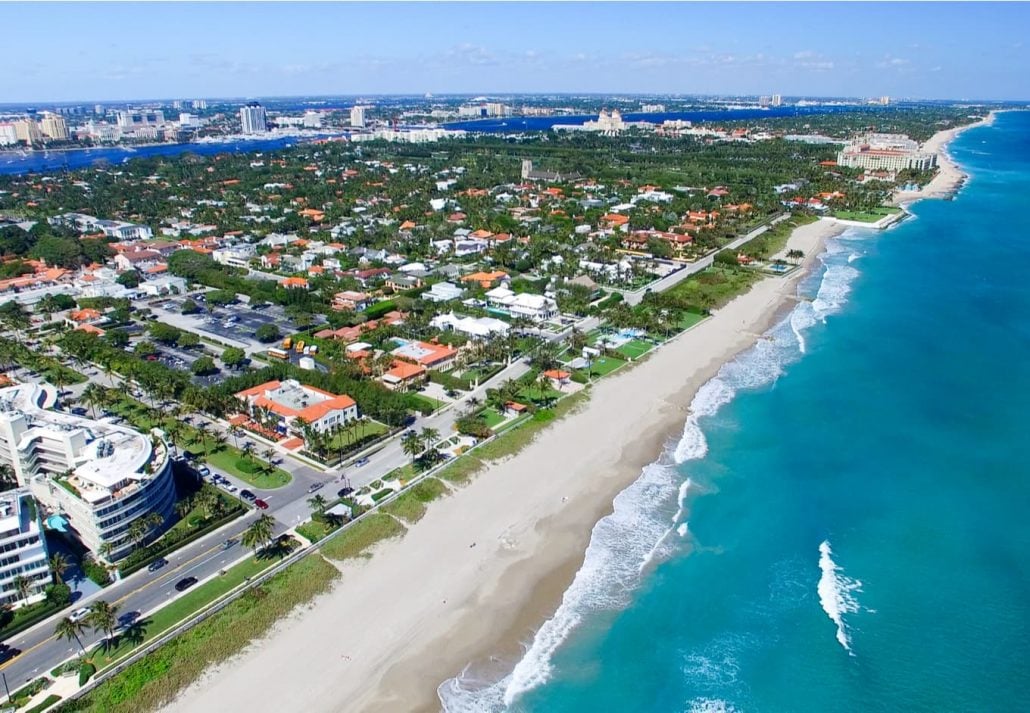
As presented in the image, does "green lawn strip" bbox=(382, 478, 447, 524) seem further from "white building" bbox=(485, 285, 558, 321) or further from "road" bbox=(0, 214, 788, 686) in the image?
"white building" bbox=(485, 285, 558, 321)

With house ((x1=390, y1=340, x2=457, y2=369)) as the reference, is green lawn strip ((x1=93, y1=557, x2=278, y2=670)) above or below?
below

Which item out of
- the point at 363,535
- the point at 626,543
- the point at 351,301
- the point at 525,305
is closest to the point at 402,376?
the point at 363,535

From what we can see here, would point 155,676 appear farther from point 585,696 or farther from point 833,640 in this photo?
point 833,640

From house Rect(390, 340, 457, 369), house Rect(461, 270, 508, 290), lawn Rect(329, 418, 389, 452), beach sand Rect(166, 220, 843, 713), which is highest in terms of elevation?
house Rect(461, 270, 508, 290)

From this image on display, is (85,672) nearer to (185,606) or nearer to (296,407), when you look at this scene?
(185,606)

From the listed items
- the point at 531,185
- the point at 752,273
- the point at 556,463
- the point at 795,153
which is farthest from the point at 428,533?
the point at 795,153

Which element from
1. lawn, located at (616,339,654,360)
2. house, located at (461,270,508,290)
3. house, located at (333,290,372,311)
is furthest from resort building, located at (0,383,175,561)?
house, located at (461,270,508,290)
